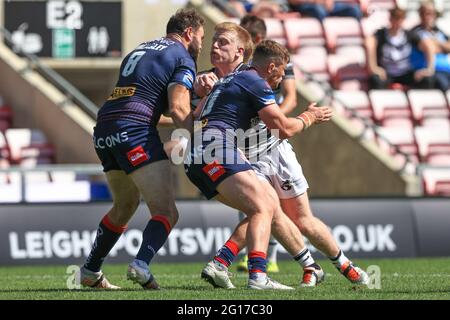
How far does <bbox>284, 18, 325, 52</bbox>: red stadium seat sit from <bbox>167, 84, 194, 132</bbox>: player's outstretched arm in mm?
10344

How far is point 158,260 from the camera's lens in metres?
15.8

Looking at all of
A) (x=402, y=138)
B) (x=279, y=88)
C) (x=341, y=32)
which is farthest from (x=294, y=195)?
(x=341, y=32)

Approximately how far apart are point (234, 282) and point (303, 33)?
9564 mm

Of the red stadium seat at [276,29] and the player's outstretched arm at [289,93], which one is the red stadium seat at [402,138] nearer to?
the red stadium seat at [276,29]

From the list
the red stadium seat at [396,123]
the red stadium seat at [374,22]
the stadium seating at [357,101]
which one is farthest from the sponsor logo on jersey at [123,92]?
the red stadium seat at [374,22]

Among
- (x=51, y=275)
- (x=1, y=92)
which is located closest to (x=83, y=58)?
(x=1, y=92)

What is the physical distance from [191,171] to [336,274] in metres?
3.05

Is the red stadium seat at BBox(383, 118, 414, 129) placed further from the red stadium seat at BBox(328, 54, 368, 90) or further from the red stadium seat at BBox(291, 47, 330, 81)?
the red stadium seat at BBox(291, 47, 330, 81)

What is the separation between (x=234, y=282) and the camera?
1195cm

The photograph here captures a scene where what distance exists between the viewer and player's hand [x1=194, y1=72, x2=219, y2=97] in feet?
36.0

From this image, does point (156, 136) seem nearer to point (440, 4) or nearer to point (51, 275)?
point (51, 275)

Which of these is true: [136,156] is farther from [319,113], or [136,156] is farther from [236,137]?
[319,113]

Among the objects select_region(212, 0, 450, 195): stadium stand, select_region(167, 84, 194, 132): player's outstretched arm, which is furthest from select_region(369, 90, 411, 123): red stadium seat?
select_region(167, 84, 194, 132): player's outstretched arm
